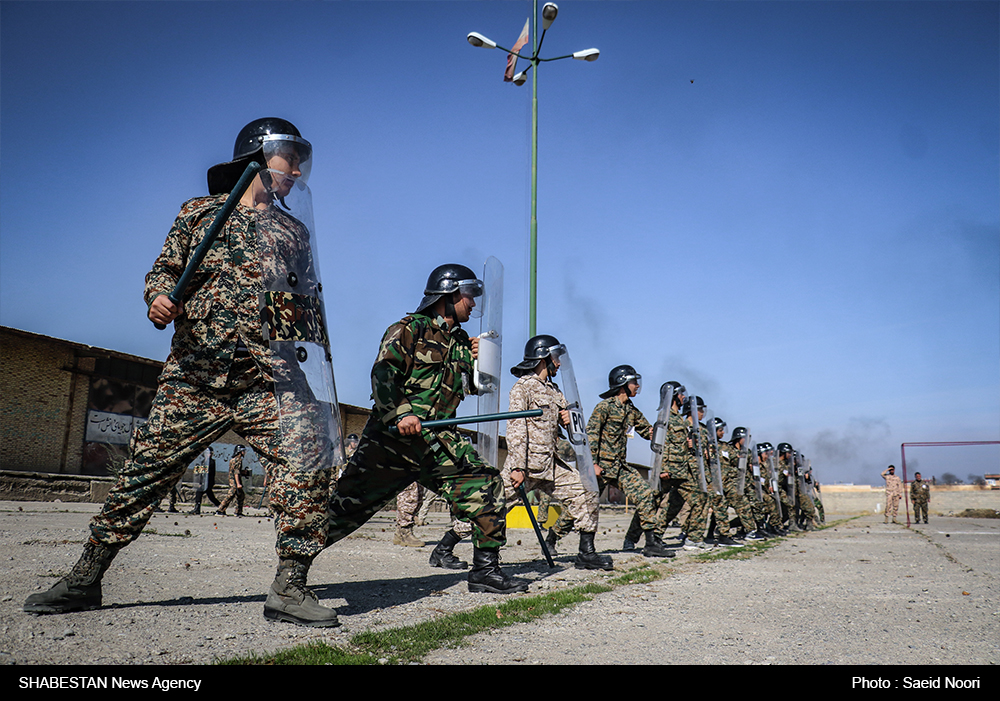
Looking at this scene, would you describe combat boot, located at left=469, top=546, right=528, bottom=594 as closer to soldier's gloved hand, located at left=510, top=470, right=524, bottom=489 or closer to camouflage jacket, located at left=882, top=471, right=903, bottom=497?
soldier's gloved hand, located at left=510, top=470, right=524, bottom=489

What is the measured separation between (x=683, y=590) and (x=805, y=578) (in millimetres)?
1750

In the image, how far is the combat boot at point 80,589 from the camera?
3174 mm

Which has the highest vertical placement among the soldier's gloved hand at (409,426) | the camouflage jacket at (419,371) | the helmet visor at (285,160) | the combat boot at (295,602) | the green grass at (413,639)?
the helmet visor at (285,160)

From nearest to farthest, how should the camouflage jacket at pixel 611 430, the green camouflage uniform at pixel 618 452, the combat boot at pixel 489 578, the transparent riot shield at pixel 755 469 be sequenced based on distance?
the combat boot at pixel 489 578 → the green camouflage uniform at pixel 618 452 → the camouflage jacket at pixel 611 430 → the transparent riot shield at pixel 755 469

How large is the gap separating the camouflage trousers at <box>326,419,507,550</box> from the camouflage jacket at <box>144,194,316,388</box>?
1115 millimetres

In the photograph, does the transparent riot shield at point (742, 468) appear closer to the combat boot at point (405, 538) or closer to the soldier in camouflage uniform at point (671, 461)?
the soldier in camouflage uniform at point (671, 461)

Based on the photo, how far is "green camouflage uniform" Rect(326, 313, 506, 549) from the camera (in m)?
4.26

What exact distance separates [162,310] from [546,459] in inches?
165

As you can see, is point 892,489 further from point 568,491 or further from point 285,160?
point 285,160

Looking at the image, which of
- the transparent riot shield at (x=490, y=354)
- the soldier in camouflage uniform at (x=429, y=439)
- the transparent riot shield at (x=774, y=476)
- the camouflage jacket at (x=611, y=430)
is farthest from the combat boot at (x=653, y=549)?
the transparent riot shield at (x=774, y=476)

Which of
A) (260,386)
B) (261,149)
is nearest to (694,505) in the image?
(260,386)

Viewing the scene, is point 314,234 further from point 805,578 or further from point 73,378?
point 73,378

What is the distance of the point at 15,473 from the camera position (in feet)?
50.3
